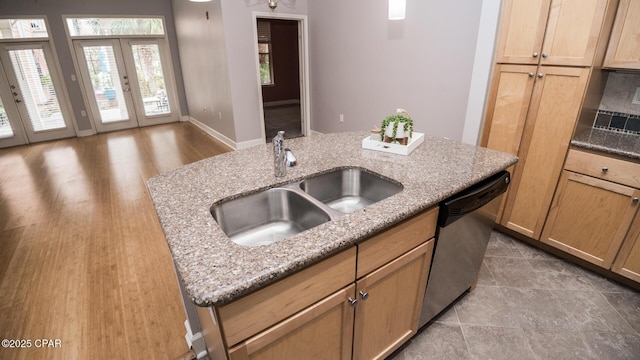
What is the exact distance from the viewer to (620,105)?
7.16ft

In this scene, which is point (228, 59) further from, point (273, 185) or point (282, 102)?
point (282, 102)

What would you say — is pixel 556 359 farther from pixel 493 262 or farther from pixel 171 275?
pixel 171 275

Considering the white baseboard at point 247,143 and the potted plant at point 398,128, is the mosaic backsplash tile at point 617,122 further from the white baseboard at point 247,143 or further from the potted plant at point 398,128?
the white baseboard at point 247,143

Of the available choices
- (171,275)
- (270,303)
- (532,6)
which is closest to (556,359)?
(270,303)

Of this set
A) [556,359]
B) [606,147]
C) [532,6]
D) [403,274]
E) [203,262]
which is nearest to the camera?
[203,262]

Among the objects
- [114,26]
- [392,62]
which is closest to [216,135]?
[114,26]

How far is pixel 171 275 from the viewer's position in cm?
225

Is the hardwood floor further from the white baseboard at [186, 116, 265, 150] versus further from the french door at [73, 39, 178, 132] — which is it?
the french door at [73, 39, 178, 132]

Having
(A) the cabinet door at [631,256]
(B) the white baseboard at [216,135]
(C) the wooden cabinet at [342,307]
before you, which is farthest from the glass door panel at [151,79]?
(A) the cabinet door at [631,256]

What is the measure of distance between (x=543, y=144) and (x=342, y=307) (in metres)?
2.07

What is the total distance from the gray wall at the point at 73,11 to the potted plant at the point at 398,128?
671 centimetres

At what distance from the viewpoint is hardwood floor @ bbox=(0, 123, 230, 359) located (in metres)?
1.77

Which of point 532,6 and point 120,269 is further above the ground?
point 532,6

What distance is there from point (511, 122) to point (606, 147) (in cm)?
60
